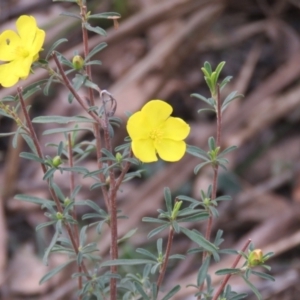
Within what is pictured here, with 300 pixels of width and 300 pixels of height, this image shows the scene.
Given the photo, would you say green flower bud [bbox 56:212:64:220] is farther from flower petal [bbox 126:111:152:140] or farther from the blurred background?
the blurred background

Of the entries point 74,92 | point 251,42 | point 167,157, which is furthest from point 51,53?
point 251,42

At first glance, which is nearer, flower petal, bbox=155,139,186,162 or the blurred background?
flower petal, bbox=155,139,186,162

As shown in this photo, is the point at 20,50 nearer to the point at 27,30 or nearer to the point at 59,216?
the point at 27,30

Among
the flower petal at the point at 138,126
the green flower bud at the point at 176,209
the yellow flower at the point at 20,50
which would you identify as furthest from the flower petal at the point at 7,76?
the green flower bud at the point at 176,209

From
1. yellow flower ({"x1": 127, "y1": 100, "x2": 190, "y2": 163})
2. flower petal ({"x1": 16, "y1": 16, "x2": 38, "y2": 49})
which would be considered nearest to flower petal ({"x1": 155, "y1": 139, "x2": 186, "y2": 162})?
yellow flower ({"x1": 127, "y1": 100, "x2": 190, "y2": 163})

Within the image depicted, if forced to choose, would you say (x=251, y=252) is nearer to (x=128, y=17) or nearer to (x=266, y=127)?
(x=266, y=127)
